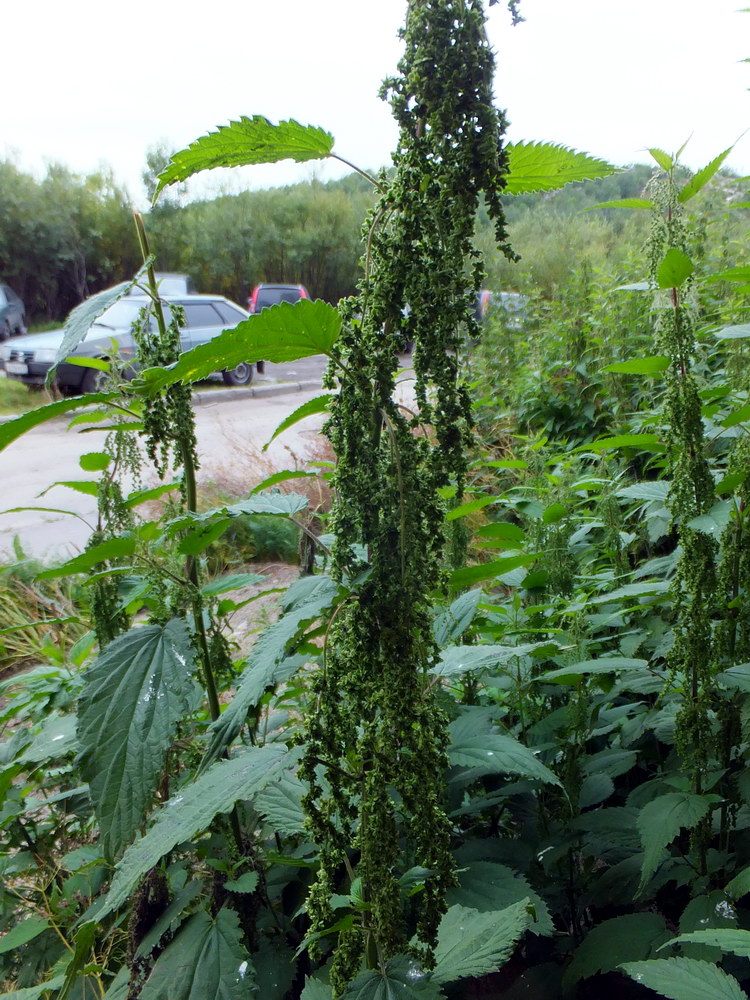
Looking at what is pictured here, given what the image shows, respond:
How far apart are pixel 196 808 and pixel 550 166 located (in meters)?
1.03

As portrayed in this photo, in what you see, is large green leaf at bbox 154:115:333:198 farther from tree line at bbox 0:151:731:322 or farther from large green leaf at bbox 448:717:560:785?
tree line at bbox 0:151:731:322

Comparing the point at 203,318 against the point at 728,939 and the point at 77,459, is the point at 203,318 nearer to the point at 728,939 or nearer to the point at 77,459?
the point at 77,459

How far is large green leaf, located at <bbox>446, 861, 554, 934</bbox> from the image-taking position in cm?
120

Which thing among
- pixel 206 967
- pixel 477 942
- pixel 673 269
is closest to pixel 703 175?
pixel 673 269

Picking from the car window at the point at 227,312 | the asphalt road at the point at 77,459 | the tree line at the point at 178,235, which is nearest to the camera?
the asphalt road at the point at 77,459

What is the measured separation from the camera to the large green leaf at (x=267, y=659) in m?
0.96

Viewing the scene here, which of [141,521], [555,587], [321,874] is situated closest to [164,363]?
[141,521]

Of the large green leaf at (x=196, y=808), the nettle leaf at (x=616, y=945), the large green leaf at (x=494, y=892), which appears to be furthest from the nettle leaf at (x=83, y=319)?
the nettle leaf at (x=616, y=945)

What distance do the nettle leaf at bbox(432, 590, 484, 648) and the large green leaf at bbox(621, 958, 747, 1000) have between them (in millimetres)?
626

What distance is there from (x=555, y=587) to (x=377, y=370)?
1293 millimetres

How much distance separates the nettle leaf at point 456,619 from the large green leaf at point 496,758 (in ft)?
0.66

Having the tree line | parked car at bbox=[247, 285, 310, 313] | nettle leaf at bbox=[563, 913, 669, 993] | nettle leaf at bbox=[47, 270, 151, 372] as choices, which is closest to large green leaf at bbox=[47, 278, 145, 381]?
nettle leaf at bbox=[47, 270, 151, 372]

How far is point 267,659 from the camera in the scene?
1021 mm

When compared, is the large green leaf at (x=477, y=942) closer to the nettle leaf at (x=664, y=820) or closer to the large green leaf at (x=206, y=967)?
the nettle leaf at (x=664, y=820)
